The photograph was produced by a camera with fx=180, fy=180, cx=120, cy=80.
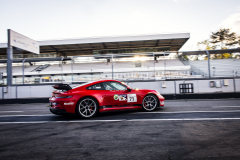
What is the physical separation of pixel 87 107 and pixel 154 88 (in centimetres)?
809

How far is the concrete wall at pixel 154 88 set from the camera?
41.5ft

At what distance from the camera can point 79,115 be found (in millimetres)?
5527

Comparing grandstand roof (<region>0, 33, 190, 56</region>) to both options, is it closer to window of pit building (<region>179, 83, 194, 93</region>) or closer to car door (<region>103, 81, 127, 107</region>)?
window of pit building (<region>179, 83, 194, 93</region>)

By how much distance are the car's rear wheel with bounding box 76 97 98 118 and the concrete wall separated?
7.45 metres

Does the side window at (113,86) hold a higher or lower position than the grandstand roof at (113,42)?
lower

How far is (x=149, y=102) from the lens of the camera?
6672 mm

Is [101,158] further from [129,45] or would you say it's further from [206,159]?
[129,45]

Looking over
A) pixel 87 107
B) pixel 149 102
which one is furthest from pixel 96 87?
pixel 149 102

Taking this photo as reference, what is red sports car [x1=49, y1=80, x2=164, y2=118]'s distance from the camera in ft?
17.9

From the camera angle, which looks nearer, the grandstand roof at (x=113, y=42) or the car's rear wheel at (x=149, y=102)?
the car's rear wheel at (x=149, y=102)

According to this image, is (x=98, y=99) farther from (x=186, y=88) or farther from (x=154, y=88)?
(x=186, y=88)

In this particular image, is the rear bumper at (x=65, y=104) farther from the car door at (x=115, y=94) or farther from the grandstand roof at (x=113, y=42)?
the grandstand roof at (x=113, y=42)

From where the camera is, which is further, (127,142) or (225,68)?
(225,68)

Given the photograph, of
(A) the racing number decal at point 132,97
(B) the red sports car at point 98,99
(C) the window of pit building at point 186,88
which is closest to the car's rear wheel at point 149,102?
(B) the red sports car at point 98,99
